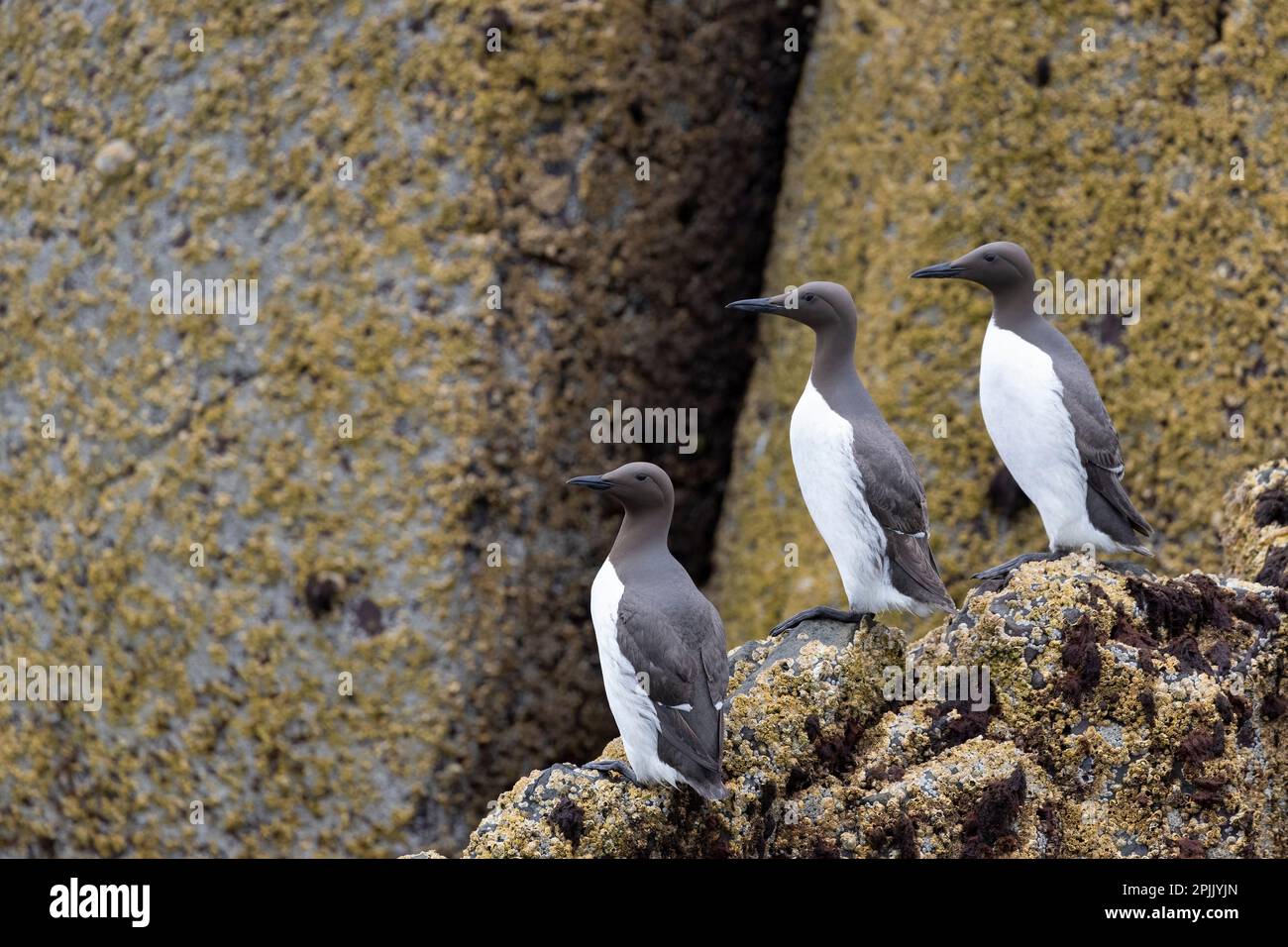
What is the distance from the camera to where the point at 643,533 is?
5.65m

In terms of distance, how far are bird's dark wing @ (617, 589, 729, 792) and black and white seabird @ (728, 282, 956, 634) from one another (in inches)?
28.7

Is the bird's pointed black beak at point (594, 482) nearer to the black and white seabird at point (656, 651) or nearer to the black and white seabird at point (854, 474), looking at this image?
the black and white seabird at point (656, 651)

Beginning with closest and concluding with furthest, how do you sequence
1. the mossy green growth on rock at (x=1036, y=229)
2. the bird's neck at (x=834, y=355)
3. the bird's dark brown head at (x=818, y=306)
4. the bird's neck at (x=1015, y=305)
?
the bird's dark brown head at (x=818, y=306) → the bird's neck at (x=834, y=355) → the bird's neck at (x=1015, y=305) → the mossy green growth on rock at (x=1036, y=229)

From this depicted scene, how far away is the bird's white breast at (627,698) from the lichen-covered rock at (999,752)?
6.0 inches

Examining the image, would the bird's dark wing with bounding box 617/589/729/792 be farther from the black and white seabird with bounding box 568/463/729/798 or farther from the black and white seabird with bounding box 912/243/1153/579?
the black and white seabird with bounding box 912/243/1153/579

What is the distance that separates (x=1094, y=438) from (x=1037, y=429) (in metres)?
0.25

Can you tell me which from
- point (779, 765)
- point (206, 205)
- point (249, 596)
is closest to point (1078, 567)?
point (779, 765)

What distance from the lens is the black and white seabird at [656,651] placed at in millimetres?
5242

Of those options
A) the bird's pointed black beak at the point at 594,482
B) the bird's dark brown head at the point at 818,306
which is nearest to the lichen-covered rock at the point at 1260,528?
the bird's dark brown head at the point at 818,306

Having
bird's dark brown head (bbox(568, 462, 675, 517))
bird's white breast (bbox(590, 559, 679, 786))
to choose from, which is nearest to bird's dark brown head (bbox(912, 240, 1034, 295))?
bird's dark brown head (bbox(568, 462, 675, 517))

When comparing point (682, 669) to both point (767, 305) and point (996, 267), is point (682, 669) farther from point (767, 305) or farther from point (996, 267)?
point (996, 267)

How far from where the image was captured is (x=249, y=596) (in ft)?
32.5

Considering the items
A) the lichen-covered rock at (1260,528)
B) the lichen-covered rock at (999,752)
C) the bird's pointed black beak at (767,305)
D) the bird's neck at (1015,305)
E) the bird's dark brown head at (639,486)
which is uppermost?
the bird's neck at (1015,305)
